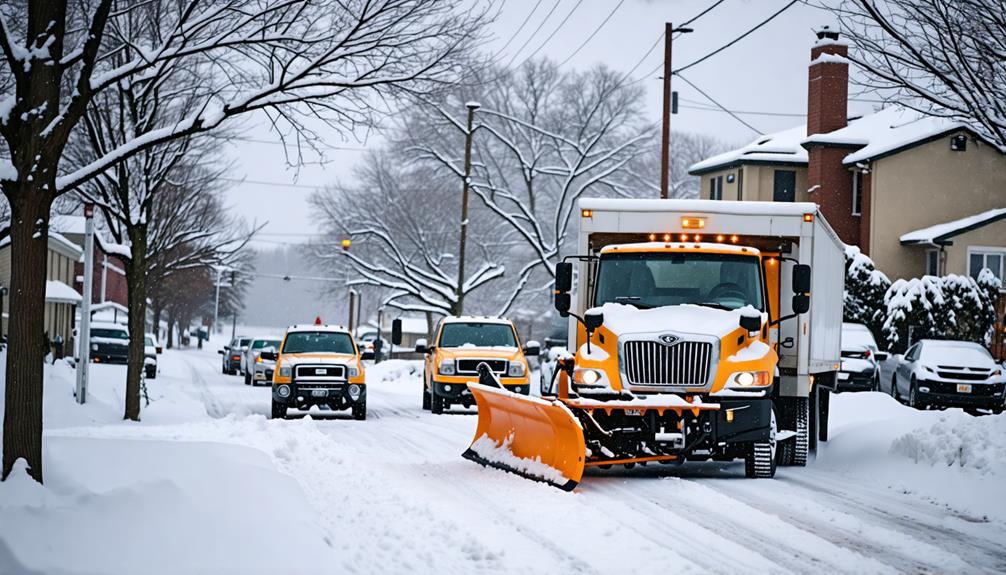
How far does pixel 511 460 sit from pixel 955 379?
1745 cm

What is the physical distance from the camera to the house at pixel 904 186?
42.5 metres

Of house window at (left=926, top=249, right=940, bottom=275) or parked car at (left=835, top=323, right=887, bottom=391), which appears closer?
parked car at (left=835, top=323, right=887, bottom=391)

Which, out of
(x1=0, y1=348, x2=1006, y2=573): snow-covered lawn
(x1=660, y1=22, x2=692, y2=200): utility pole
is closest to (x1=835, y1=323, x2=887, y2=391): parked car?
(x1=660, y1=22, x2=692, y2=200): utility pole

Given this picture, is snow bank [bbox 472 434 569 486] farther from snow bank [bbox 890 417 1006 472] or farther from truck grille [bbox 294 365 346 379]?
truck grille [bbox 294 365 346 379]

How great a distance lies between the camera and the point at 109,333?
1714 inches

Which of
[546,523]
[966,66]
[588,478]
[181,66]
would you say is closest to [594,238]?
[588,478]

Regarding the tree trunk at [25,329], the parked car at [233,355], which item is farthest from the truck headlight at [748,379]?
the parked car at [233,355]

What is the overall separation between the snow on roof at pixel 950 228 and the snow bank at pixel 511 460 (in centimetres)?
3036

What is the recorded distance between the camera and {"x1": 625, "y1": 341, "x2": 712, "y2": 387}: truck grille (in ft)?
44.2

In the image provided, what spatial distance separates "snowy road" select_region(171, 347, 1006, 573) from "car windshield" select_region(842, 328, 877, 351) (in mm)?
17439

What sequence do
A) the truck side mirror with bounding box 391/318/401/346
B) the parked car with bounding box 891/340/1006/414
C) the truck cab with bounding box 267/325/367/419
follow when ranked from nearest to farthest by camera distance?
the truck cab with bounding box 267/325/367/419 → the truck side mirror with bounding box 391/318/401/346 → the parked car with bounding box 891/340/1006/414

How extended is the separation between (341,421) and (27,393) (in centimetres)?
1441

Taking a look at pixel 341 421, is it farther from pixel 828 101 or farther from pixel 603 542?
pixel 828 101

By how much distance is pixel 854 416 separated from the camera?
21.2m
